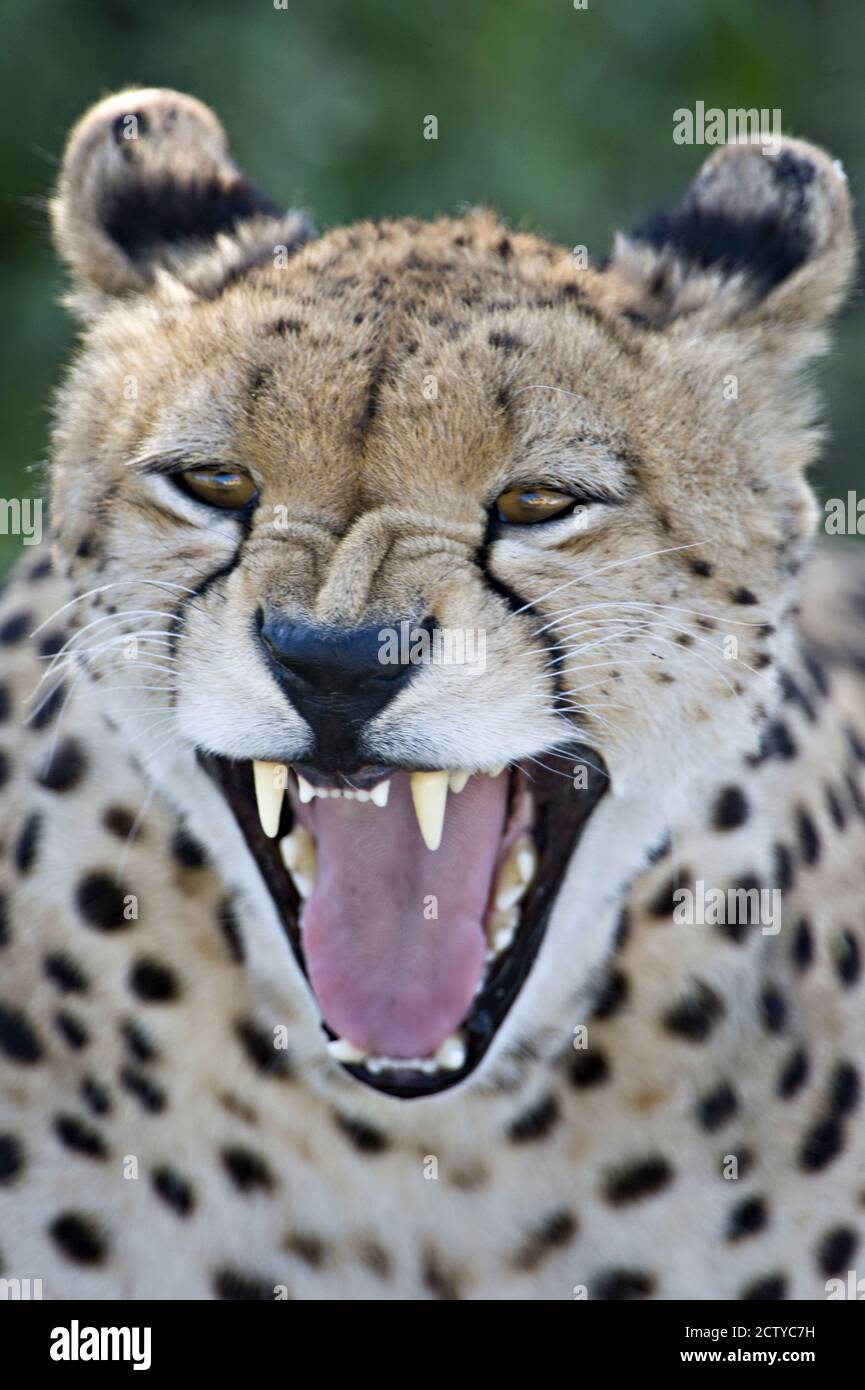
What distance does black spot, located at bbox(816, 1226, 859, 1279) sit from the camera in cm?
244

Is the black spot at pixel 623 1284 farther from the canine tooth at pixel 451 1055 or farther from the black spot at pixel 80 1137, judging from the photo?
the black spot at pixel 80 1137

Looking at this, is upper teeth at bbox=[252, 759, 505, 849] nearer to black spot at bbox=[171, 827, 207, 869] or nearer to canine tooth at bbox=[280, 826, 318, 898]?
canine tooth at bbox=[280, 826, 318, 898]

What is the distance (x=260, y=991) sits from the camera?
7.82 feet

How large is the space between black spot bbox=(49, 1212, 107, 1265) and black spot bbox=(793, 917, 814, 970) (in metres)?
0.93

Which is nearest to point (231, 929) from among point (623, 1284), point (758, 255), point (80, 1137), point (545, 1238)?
point (80, 1137)

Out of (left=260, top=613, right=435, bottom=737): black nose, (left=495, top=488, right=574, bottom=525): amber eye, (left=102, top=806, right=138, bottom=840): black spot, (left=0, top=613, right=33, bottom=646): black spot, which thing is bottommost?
(left=102, top=806, right=138, bottom=840): black spot

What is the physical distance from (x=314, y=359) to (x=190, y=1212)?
41.8 inches

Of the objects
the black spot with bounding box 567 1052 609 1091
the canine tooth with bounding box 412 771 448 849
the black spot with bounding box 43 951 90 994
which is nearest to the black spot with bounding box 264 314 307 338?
the canine tooth with bounding box 412 771 448 849

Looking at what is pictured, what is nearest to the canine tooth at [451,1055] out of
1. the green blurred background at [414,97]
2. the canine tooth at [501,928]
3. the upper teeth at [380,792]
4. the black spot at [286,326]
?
the canine tooth at [501,928]

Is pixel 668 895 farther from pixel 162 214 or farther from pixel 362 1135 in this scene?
pixel 162 214

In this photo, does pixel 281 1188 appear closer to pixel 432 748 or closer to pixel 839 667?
pixel 432 748

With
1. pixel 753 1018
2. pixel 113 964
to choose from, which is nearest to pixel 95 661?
pixel 113 964

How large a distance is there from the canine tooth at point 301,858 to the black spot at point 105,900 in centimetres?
24
